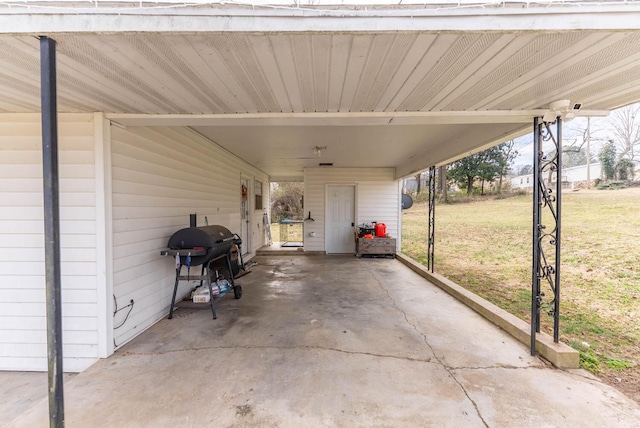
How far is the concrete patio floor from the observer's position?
1751mm

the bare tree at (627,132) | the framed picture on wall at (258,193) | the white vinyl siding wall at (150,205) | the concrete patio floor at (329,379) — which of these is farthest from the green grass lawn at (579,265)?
the framed picture on wall at (258,193)

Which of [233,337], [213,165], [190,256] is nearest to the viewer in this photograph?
[233,337]

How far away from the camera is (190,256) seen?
3236 millimetres

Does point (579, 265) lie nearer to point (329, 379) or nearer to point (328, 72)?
point (329, 379)

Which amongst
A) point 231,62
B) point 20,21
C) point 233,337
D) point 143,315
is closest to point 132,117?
point 20,21

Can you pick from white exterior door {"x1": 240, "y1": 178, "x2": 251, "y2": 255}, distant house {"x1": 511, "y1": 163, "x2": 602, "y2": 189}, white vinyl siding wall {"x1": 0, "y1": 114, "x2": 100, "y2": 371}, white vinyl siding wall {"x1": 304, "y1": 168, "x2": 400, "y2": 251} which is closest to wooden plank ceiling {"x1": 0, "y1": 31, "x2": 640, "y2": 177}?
white vinyl siding wall {"x1": 0, "y1": 114, "x2": 100, "y2": 371}

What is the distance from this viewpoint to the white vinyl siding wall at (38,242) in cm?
248

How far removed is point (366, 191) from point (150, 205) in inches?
228

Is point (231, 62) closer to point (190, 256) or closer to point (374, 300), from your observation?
point (190, 256)

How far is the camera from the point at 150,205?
124 inches

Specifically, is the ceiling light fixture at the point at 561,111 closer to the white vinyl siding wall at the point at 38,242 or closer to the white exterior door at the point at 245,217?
the white vinyl siding wall at the point at 38,242

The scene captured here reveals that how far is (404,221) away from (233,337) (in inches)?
507

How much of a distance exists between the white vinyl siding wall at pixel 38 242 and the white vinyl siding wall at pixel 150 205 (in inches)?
8.1

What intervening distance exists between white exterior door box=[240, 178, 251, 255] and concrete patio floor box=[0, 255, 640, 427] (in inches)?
130
